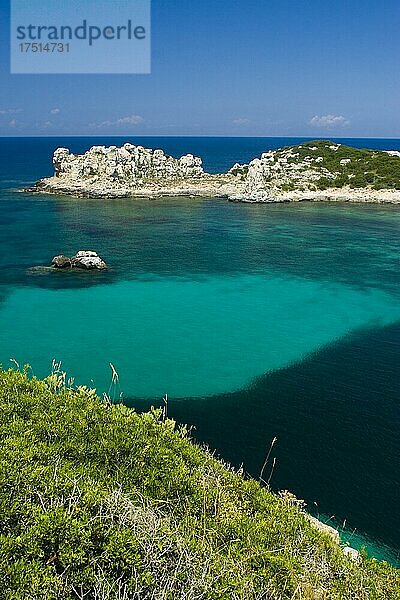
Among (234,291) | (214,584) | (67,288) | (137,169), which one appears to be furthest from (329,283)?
(137,169)

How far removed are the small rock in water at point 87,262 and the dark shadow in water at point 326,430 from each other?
71.3 ft

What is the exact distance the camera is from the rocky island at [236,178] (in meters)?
81.5

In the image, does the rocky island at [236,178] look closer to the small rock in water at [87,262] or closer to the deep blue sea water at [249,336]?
the deep blue sea water at [249,336]

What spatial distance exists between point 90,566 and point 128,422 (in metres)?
4.82

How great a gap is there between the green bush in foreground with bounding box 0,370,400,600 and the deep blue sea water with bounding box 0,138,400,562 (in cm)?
607

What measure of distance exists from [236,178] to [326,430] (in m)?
78.6

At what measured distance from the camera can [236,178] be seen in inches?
3686

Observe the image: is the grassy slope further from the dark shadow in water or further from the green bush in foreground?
the green bush in foreground

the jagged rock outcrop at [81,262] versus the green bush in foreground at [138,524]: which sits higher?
the jagged rock outcrop at [81,262]

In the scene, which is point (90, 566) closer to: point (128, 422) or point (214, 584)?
point (214, 584)

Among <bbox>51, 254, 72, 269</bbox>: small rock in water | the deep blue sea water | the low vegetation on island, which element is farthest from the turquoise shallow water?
the low vegetation on island

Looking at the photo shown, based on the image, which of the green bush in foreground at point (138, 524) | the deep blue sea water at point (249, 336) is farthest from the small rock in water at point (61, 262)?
the green bush in foreground at point (138, 524)

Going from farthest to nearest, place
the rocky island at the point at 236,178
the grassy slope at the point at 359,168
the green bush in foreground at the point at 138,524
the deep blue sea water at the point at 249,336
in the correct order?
the grassy slope at the point at 359,168 → the rocky island at the point at 236,178 → the deep blue sea water at the point at 249,336 → the green bush in foreground at the point at 138,524

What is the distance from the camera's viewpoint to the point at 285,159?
3873 inches
